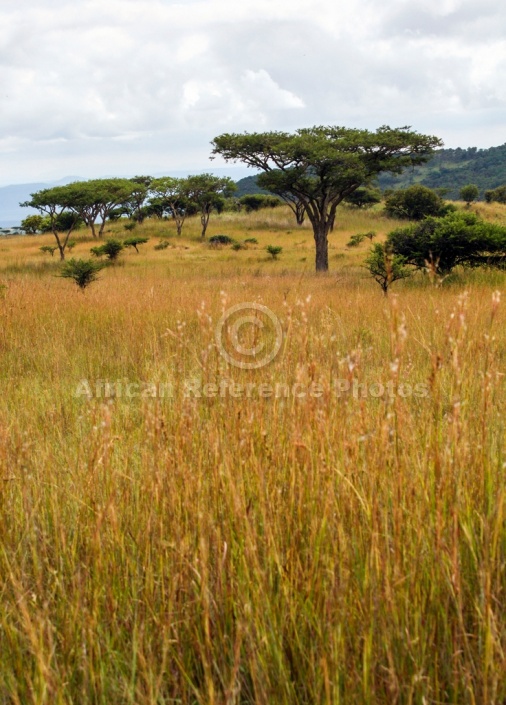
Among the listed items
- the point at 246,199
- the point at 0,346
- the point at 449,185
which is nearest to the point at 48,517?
the point at 0,346

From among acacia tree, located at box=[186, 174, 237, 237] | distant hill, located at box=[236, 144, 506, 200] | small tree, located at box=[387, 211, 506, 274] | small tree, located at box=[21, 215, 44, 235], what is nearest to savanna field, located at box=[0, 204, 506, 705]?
small tree, located at box=[387, 211, 506, 274]

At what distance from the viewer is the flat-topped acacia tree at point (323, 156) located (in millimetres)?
18891

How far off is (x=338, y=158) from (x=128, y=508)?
18.2 metres

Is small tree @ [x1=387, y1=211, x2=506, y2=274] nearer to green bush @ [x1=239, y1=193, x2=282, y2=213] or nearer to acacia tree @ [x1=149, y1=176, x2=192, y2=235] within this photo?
acacia tree @ [x1=149, y1=176, x2=192, y2=235]

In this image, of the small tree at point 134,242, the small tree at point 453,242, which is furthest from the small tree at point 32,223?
the small tree at point 453,242

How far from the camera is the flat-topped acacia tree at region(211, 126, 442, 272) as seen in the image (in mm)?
18891

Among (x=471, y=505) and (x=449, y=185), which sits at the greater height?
(x=449, y=185)

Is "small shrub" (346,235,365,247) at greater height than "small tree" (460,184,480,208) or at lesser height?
lesser

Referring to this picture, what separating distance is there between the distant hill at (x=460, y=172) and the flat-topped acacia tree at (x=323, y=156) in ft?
205

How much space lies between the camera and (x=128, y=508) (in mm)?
2117

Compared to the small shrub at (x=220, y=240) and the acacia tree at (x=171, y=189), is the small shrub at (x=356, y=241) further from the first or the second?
the acacia tree at (x=171, y=189)

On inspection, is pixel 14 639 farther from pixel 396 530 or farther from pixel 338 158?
pixel 338 158

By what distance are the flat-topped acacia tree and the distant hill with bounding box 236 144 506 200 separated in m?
62.4

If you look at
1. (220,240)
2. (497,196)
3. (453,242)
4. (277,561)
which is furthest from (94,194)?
(497,196)
